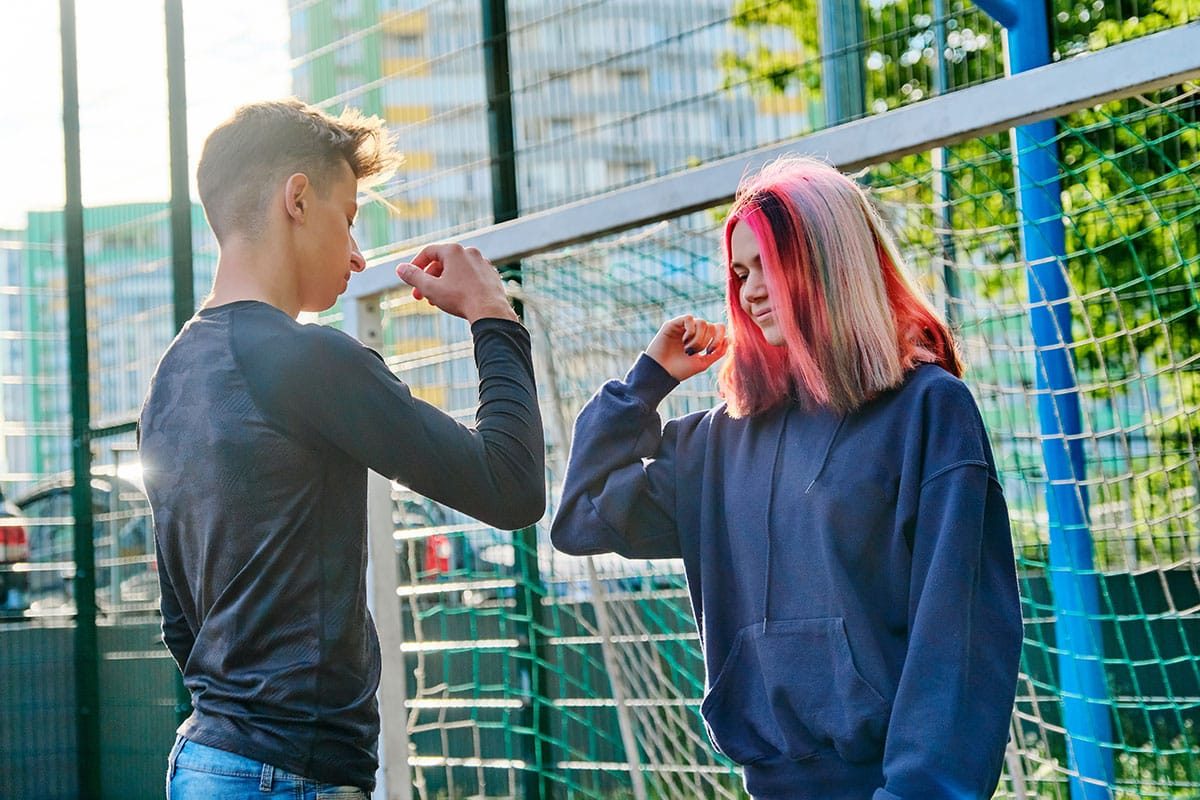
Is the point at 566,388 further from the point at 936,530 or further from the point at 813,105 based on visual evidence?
the point at 813,105

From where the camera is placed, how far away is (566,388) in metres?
3.98

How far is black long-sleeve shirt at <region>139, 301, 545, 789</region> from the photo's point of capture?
5.54 ft

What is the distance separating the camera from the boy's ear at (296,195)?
6.10 feet

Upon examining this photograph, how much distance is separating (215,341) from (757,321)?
713mm

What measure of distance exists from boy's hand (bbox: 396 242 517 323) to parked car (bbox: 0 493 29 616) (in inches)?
159

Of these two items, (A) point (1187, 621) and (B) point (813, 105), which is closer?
(A) point (1187, 621)

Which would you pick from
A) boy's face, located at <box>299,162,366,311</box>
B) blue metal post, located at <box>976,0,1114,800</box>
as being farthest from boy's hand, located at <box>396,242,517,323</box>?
blue metal post, located at <box>976,0,1114,800</box>

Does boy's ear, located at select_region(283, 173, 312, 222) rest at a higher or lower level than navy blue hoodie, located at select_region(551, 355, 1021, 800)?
higher

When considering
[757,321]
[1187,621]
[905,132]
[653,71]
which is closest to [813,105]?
[653,71]

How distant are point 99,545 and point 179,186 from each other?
143cm

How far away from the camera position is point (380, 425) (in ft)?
5.52

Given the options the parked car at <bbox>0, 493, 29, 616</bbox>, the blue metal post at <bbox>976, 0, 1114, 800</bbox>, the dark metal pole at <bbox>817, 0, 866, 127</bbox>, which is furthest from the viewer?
the dark metal pole at <bbox>817, 0, 866, 127</bbox>

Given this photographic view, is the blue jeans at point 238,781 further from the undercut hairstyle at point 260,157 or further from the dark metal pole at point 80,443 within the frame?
the dark metal pole at point 80,443

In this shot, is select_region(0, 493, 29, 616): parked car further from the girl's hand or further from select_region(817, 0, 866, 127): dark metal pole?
the girl's hand
